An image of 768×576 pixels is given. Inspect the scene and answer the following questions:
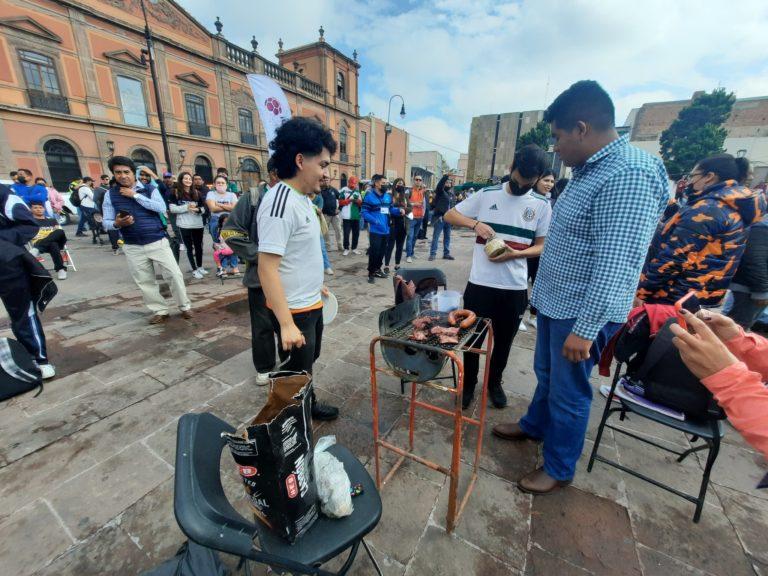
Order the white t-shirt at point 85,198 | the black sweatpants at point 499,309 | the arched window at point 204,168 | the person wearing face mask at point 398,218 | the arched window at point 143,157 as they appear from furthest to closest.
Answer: the arched window at point 204,168 → the arched window at point 143,157 → the white t-shirt at point 85,198 → the person wearing face mask at point 398,218 → the black sweatpants at point 499,309

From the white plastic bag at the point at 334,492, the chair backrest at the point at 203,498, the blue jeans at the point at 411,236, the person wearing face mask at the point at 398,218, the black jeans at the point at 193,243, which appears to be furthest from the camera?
the blue jeans at the point at 411,236

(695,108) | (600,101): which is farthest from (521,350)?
(695,108)

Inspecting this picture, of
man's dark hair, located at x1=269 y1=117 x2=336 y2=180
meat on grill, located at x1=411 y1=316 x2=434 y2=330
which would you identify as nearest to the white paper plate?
meat on grill, located at x1=411 y1=316 x2=434 y2=330

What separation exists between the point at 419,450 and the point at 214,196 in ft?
18.5

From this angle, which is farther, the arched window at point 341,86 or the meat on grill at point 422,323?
the arched window at point 341,86

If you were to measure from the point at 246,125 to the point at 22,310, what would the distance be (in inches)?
1016

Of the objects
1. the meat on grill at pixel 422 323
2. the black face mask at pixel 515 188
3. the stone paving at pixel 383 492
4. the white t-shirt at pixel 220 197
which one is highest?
the black face mask at pixel 515 188

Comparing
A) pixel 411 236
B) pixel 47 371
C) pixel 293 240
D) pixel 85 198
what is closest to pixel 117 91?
pixel 85 198

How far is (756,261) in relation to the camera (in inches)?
119

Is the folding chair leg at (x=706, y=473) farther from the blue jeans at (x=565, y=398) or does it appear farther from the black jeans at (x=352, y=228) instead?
the black jeans at (x=352, y=228)

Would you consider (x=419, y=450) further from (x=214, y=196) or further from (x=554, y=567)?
(x=214, y=196)

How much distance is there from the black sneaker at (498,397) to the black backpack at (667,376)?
1.14 metres

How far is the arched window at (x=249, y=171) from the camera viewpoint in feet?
80.4

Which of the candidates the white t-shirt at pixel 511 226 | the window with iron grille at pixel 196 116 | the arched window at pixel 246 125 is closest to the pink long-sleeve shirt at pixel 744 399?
the white t-shirt at pixel 511 226
